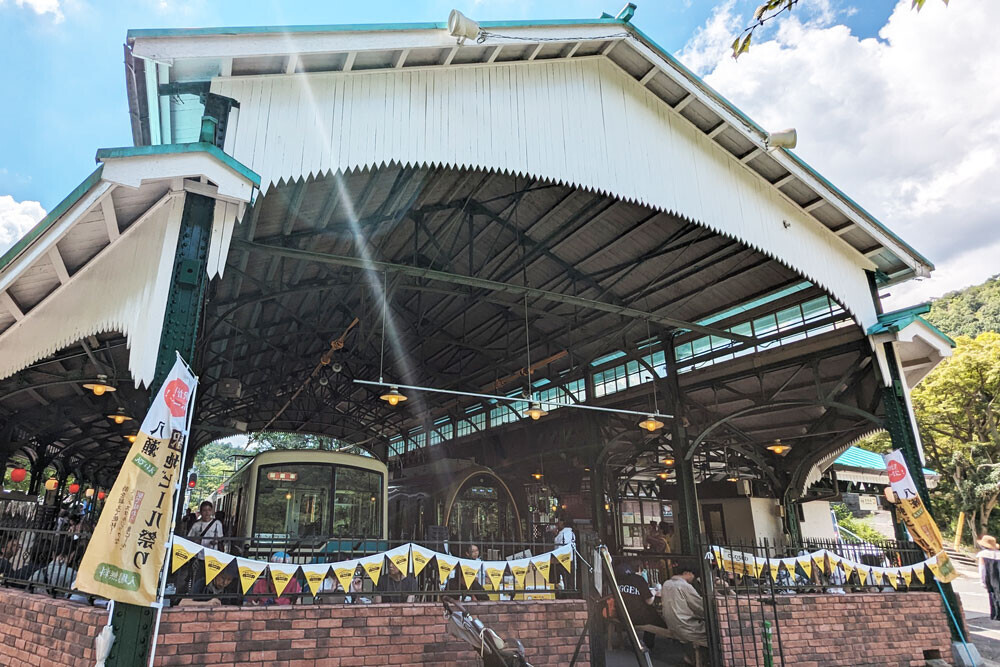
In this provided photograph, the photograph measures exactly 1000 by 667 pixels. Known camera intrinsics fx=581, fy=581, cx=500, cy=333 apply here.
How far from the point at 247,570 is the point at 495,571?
280 cm

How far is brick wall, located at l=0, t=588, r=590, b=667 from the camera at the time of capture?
5.14m

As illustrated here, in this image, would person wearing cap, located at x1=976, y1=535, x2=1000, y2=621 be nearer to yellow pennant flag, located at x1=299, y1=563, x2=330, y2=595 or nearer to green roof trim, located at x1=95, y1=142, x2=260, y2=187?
yellow pennant flag, located at x1=299, y1=563, x2=330, y2=595

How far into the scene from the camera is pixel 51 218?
5031mm

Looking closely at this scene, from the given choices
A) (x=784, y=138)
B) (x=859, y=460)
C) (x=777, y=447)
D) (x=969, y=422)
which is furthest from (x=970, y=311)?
(x=784, y=138)

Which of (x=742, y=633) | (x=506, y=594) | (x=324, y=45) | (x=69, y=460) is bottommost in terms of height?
(x=742, y=633)

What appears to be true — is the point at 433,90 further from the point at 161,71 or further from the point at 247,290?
the point at 247,290

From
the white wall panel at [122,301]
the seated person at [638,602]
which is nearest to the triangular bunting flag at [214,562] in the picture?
the white wall panel at [122,301]

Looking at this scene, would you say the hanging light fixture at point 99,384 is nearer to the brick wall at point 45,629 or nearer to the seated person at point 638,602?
the brick wall at point 45,629

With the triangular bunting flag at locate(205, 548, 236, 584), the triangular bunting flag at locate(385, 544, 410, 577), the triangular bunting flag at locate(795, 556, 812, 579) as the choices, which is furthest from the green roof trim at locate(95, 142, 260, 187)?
the triangular bunting flag at locate(795, 556, 812, 579)

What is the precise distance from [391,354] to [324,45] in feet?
40.3

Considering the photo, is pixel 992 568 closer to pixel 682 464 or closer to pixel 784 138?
pixel 682 464

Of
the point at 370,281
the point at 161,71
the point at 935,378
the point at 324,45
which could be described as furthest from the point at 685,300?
the point at 935,378

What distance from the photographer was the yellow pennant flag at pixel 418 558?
258 inches

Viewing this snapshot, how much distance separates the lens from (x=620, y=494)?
22.2 m
